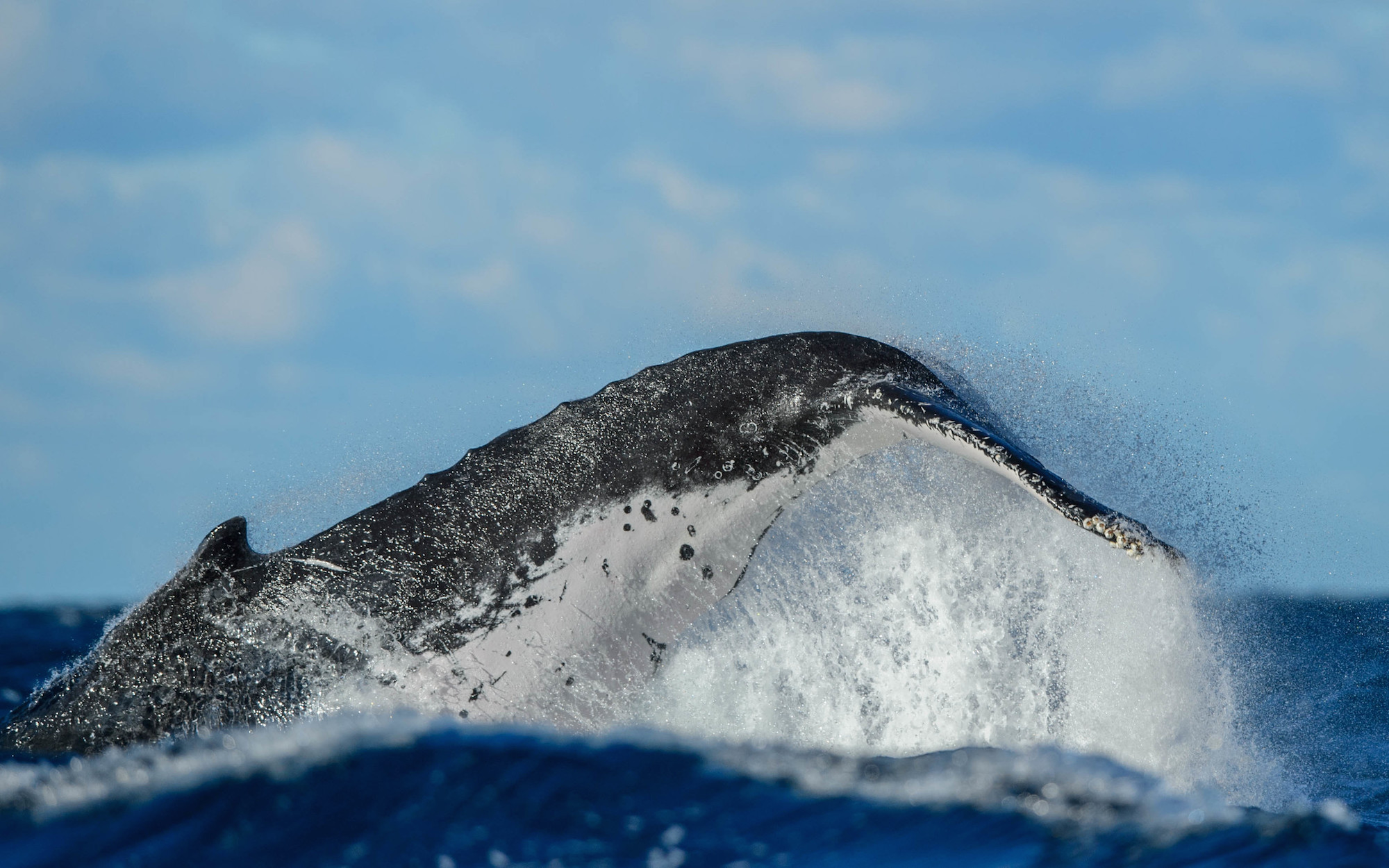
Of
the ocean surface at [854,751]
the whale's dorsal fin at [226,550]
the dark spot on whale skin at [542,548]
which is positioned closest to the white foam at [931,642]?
the ocean surface at [854,751]

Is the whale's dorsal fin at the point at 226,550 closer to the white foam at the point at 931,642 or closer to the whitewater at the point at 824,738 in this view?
the whitewater at the point at 824,738

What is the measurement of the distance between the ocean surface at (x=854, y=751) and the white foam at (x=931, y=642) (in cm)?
2

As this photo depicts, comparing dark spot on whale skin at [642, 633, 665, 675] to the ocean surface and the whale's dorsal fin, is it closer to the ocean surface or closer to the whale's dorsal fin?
the ocean surface

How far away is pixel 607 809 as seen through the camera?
543cm

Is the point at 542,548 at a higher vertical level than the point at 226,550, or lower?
lower

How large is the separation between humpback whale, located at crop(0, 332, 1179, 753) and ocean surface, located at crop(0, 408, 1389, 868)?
0.57 ft

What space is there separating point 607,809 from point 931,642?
10.8 ft

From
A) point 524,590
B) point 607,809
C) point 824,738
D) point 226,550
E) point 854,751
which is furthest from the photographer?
point 226,550

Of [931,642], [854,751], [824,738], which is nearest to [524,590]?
[824,738]

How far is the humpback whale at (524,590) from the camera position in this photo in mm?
7406

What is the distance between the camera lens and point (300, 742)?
20.6 ft

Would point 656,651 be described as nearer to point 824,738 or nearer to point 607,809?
point 824,738

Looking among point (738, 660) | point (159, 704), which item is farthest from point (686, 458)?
point (159, 704)

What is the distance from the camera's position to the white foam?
7293 mm
